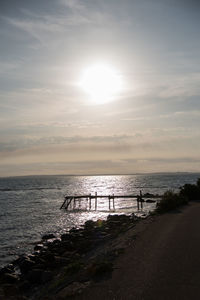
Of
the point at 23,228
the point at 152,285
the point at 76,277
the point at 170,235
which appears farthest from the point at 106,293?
the point at 23,228

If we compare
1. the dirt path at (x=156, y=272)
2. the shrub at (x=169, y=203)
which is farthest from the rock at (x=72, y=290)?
the shrub at (x=169, y=203)

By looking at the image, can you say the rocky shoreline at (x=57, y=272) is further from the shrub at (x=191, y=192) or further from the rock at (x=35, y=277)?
the shrub at (x=191, y=192)

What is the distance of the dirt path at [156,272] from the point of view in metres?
8.26

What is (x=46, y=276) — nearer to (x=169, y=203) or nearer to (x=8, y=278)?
(x=8, y=278)

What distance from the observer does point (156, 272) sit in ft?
32.1

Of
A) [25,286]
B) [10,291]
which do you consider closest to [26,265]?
A: [25,286]

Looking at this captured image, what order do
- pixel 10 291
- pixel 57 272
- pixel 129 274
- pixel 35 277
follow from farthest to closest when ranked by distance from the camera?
1. pixel 57 272
2. pixel 35 277
3. pixel 10 291
4. pixel 129 274

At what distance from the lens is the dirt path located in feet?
27.1

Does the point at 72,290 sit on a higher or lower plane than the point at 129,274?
lower

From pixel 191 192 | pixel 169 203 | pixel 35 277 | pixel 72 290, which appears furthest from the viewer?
pixel 191 192

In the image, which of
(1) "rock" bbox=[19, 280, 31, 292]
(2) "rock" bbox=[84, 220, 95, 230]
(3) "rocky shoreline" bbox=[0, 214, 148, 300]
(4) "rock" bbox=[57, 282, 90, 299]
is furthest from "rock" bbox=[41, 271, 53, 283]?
(2) "rock" bbox=[84, 220, 95, 230]

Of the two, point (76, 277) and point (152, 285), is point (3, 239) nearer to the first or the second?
point (76, 277)

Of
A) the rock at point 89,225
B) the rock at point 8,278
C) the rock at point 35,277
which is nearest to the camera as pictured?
the rock at point 35,277

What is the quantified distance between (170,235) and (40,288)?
7.25 metres
